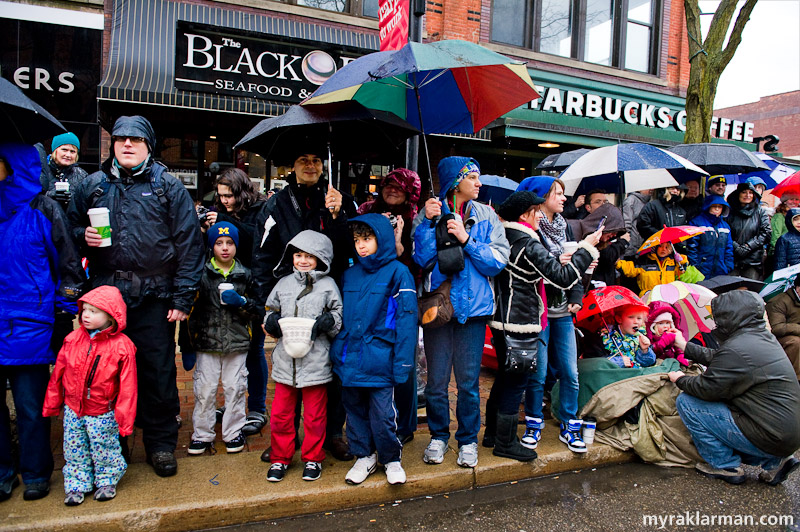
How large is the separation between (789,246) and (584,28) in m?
7.50

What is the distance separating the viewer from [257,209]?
14.8 feet

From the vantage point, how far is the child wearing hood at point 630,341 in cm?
455

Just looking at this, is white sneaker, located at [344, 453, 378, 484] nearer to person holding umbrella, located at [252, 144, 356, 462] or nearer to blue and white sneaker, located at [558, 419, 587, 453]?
person holding umbrella, located at [252, 144, 356, 462]

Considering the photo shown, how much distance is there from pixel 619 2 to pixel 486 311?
12.2 m

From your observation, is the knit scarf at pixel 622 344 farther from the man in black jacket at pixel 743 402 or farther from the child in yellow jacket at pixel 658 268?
the child in yellow jacket at pixel 658 268

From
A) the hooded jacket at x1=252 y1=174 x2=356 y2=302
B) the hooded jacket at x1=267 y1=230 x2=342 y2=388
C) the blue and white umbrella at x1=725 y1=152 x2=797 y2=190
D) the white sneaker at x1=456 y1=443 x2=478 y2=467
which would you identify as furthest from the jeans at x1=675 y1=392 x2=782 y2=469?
the blue and white umbrella at x1=725 y1=152 x2=797 y2=190

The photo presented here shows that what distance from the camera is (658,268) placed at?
580 centimetres

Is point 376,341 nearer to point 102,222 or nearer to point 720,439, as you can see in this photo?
point 102,222

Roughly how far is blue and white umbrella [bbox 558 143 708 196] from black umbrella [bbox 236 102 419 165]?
5.86ft

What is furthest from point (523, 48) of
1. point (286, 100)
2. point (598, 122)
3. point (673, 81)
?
point (286, 100)

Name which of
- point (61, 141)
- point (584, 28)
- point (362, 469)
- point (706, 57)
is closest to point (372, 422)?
point (362, 469)

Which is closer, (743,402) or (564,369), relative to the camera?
(743,402)

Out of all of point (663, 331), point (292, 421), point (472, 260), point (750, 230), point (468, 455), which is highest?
point (750, 230)

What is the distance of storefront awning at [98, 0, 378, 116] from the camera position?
8.05 m
